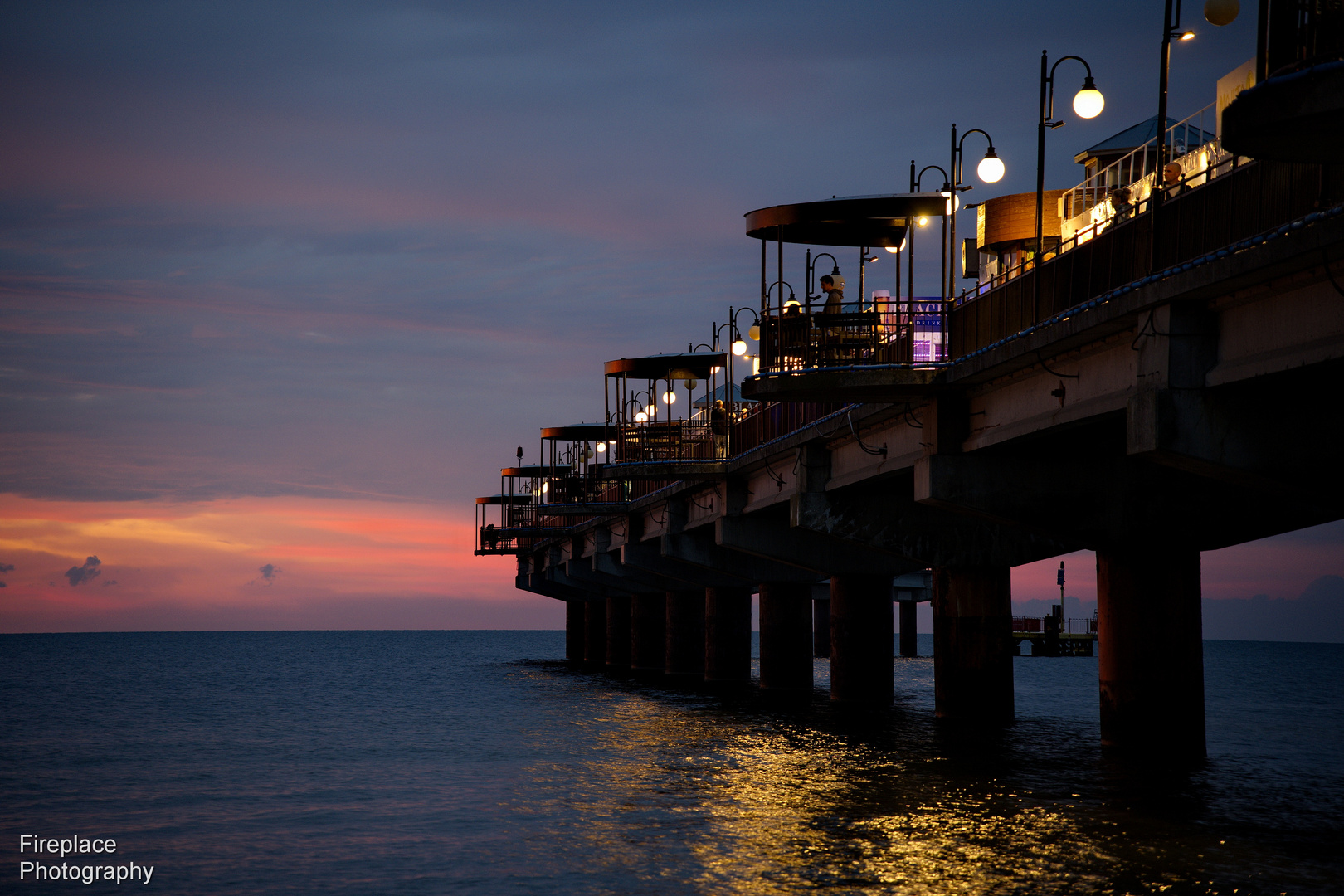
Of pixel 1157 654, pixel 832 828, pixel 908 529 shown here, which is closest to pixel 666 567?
pixel 908 529

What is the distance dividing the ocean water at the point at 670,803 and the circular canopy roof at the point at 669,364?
10.2 meters

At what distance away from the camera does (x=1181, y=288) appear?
1658cm

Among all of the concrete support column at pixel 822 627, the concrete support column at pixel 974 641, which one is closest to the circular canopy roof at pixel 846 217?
the concrete support column at pixel 974 641

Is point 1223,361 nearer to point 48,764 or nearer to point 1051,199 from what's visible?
point 1051,199

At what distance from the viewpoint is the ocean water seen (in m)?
17.3

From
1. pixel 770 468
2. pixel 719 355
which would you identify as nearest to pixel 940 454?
pixel 770 468

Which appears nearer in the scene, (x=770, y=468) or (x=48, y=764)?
(x=48, y=764)

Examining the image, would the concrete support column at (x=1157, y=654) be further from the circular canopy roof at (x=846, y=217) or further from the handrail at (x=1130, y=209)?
the circular canopy roof at (x=846, y=217)

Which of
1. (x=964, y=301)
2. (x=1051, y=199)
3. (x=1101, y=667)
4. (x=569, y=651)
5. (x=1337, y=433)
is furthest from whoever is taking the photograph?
(x=569, y=651)

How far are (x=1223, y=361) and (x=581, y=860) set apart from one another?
10076mm

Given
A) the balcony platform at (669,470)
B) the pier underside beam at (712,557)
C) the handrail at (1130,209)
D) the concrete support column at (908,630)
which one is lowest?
the concrete support column at (908,630)

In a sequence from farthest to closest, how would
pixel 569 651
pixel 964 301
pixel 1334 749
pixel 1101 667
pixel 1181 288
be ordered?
pixel 569 651 < pixel 1334 749 < pixel 1101 667 < pixel 964 301 < pixel 1181 288

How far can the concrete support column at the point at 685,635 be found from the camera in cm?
6688

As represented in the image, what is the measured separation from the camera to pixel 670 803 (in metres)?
23.1
